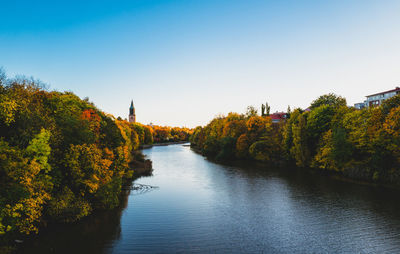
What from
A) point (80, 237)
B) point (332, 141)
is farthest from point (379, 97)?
point (80, 237)

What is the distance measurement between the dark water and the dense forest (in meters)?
1.81

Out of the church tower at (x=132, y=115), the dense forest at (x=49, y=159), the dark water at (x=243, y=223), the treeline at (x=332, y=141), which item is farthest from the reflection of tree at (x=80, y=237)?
the church tower at (x=132, y=115)

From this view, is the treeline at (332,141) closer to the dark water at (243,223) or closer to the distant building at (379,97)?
the dark water at (243,223)

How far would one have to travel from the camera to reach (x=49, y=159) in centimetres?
1789

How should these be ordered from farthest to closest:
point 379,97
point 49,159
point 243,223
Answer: point 379,97, point 243,223, point 49,159

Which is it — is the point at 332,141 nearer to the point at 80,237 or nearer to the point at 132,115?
the point at 80,237

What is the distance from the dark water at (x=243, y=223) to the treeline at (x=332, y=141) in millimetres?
6186

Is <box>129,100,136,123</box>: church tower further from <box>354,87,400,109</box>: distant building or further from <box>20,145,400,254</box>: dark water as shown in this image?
<box>20,145,400,254</box>: dark water

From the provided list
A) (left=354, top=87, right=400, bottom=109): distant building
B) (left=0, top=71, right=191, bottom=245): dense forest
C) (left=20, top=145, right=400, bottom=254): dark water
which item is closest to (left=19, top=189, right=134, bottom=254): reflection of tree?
(left=20, top=145, right=400, bottom=254): dark water

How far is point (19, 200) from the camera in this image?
14078 mm

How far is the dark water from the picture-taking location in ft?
53.2

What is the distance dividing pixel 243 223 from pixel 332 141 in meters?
29.0

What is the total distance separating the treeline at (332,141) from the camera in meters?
33.4

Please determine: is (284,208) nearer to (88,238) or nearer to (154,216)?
(154,216)
